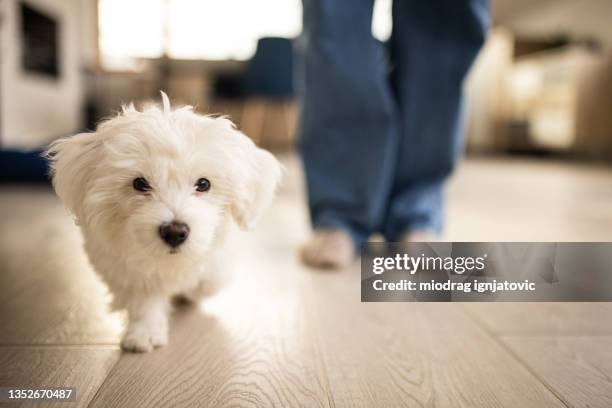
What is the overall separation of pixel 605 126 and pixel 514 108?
63.2 inches

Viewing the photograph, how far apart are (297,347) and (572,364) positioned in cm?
42

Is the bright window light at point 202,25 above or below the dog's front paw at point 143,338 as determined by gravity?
above

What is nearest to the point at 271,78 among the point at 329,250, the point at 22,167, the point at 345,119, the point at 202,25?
the point at 22,167

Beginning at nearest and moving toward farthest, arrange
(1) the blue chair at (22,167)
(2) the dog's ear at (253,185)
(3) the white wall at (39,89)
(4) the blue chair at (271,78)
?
(2) the dog's ear at (253,185), (1) the blue chair at (22,167), (3) the white wall at (39,89), (4) the blue chair at (271,78)

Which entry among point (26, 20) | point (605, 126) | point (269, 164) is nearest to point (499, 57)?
point (605, 126)

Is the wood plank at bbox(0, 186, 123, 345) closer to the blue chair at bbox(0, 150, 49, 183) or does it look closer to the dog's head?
the dog's head

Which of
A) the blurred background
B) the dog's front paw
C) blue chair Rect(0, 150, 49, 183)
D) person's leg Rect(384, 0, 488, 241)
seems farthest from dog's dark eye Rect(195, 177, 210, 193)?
the blurred background

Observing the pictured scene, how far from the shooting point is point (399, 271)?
3.29 ft

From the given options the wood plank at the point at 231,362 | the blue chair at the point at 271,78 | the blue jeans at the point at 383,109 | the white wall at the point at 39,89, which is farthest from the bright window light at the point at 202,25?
the wood plank at the point at 231,362

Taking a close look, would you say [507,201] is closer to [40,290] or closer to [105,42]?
[40,290]

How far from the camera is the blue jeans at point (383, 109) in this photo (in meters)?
1.28

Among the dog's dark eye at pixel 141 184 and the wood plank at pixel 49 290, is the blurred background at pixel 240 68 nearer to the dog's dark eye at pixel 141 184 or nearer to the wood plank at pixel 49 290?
the wood plank at pixel 49 290

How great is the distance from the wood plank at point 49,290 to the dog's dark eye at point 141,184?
0.28 meters

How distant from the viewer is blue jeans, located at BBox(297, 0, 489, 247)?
1.28m
